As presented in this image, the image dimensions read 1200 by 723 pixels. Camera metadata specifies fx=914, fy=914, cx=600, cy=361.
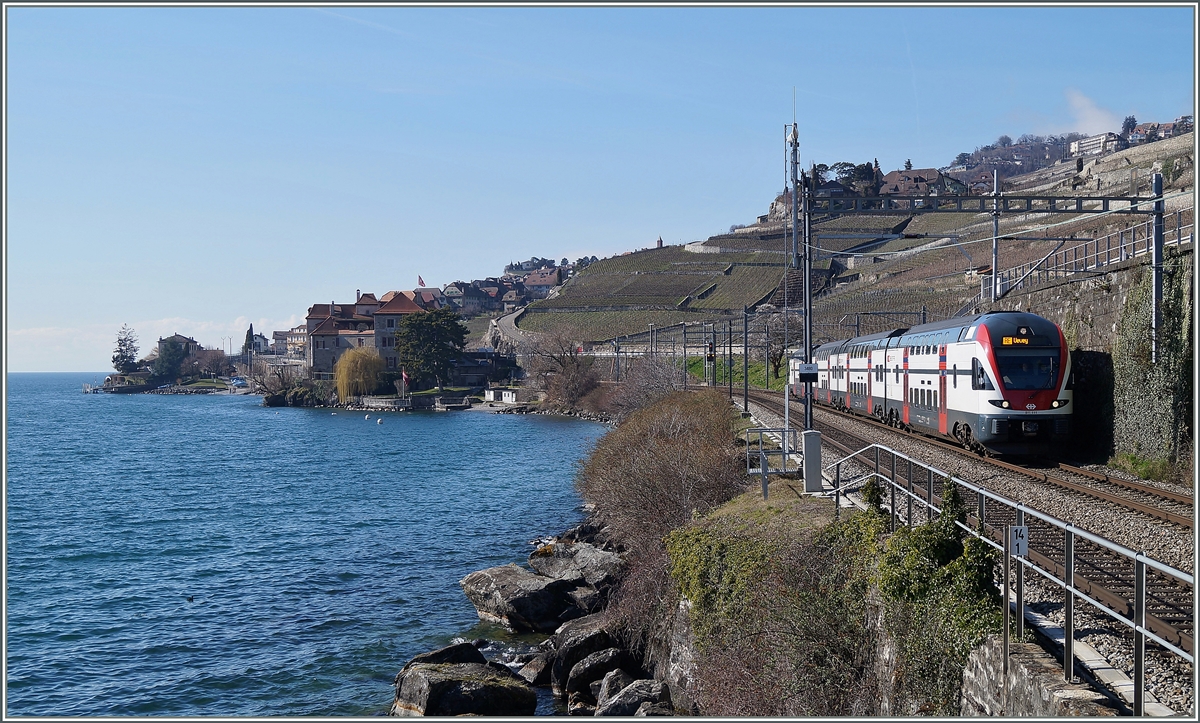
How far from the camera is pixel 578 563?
27297 millimetres

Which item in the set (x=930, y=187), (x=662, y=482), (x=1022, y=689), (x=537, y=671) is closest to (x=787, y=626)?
(x=1022, y=689)

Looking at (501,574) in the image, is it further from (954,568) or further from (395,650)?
(954,568)

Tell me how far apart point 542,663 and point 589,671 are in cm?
161

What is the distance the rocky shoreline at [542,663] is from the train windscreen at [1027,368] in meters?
10.9

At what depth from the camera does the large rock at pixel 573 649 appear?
19.9m

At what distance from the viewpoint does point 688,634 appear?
56.3 ft

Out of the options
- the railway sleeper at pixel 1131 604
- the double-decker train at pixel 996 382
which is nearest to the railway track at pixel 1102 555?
the railway sleeper at pixel 1131 604

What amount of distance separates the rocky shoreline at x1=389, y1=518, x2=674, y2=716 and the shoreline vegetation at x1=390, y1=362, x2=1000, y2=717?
40 mm

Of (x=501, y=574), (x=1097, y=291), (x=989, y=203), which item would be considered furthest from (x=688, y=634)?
(x=989, y=203)

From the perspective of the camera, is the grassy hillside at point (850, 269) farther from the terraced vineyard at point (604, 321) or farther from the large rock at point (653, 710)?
the large rock at point (653, 710)

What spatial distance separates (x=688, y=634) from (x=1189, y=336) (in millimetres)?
12274

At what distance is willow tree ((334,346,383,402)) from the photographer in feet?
407

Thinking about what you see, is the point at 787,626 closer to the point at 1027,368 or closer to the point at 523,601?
the point at 1027,368

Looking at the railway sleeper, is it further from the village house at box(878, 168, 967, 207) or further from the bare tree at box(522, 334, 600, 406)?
the bare tree at box(522, 334, 600, 406)
